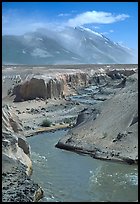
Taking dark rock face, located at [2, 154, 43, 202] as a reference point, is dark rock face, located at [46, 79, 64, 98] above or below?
above

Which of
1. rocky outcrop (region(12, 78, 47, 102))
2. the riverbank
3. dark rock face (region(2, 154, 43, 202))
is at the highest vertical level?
rocky outcrop (region(12, 78, 47, 102))

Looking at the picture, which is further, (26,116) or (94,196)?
(26,116)

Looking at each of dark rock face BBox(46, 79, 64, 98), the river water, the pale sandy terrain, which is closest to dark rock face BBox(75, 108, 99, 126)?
the pale sandy terrain

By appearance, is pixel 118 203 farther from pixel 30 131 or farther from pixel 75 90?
pixel 75 90

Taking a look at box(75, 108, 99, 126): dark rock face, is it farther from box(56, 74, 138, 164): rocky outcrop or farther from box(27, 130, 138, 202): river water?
box(27, 130, 138, 202): river water

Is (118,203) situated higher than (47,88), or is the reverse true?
(47,88)

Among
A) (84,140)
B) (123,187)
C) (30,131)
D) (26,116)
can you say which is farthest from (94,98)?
(123,187)

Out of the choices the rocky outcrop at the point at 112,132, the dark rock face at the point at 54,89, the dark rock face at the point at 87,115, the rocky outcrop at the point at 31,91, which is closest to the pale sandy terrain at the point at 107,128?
the rocky outcrop at the point at 112,132

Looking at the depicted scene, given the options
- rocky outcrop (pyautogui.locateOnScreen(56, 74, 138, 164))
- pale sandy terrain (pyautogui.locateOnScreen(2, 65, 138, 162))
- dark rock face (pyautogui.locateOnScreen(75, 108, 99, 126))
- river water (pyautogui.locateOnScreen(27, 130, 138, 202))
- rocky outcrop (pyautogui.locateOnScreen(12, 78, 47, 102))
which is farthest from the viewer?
rocky outcrop (pyautogui.locateOnScreen(12, 78, 47, 102))
